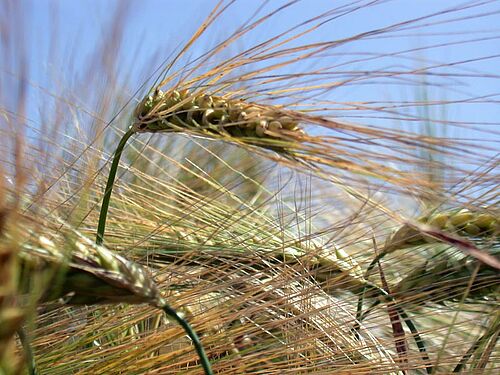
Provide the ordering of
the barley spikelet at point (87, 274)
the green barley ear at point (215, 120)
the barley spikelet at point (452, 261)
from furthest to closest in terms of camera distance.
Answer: the barley spikelet at point (452, 261)
the green barley ear at point (215, 120)
the barley spikelet at point (87, 274)

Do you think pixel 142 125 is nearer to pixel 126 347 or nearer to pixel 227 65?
pixel 227 65

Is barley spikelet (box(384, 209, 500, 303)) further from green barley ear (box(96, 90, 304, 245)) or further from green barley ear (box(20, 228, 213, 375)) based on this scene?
green barley ear (box(20, 228, 213, 375))

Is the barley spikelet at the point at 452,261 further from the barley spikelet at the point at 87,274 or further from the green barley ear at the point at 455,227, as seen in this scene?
the barley spikelet at the point at 87,274

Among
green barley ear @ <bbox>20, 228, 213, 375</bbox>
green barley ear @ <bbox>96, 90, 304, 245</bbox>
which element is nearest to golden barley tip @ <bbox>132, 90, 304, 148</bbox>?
green barley ear @ <bbox>96, 90, 304, 245</bbox>

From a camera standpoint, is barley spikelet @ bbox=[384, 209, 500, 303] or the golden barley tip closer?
the golden barley tip

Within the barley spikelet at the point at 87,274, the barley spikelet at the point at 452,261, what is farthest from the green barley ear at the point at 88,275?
the barley spikelet at the point at 452,261

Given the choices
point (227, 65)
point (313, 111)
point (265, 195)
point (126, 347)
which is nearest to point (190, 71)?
point (227, 65)
